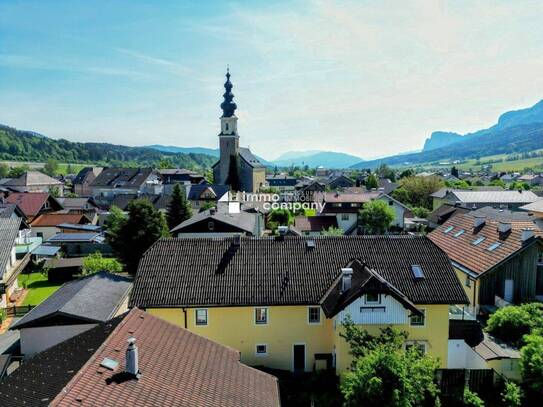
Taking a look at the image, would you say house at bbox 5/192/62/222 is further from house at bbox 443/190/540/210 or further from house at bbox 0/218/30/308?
house at bbox 443/190/540/210

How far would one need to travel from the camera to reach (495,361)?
17391 millimetres

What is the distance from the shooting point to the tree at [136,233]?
36656mm

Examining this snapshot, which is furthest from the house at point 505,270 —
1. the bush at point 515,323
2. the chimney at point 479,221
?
the bush at point 515,323

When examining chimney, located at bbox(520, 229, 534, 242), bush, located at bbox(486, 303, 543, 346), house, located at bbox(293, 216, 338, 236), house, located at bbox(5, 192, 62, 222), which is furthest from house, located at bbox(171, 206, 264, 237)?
house, located at bbox(5, 192, 62, 222)

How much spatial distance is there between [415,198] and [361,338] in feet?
235

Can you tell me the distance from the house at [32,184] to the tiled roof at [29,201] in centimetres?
2717

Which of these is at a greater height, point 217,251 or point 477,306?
point 217,251

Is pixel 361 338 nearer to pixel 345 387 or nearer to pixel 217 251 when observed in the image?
pixel 345 387

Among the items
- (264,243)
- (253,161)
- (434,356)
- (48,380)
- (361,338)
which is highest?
(253,161)

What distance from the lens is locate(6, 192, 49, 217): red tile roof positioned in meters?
53.7

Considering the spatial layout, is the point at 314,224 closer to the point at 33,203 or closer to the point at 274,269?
the point at 274,269

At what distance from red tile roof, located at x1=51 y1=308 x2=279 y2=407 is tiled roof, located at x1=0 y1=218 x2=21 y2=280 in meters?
16.8

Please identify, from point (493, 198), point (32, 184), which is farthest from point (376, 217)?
point (32, 184)

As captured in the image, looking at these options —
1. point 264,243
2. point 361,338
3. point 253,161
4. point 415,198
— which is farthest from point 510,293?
point 253,161
